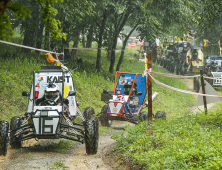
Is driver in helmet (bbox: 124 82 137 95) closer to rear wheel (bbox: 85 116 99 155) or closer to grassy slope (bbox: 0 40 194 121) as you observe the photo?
grassy slope (bbox: 0 40 194 121)

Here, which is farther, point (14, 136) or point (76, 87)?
point (76, 87)

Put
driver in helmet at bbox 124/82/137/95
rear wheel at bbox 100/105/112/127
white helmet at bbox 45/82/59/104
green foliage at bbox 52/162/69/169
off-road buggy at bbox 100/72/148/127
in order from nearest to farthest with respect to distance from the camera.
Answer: green foliage at bbox 52/162/69/169, white helmet at bbox 45/82/59/104, off-road buggy at bbox 100/72/148/127, rear wheel at bbox 100/105/112/127, driver in helmet at bbox 124/82/137/95

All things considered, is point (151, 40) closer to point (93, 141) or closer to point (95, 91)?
point (95, 91)

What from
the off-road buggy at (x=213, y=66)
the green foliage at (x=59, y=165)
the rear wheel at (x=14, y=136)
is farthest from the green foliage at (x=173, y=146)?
the off-road buggy at (x=213, y=66)

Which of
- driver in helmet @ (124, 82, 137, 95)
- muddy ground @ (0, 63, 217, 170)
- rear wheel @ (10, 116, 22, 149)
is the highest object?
driver in helmet @ (124, 82, 137, 95)

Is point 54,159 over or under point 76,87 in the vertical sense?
under

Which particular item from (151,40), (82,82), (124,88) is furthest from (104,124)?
(151,40)

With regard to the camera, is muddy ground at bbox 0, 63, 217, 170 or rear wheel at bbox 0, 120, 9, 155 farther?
rear wheel at bbox 0, 120, 9, 155

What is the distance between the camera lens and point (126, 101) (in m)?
11.0

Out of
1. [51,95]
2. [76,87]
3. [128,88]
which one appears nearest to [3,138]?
[51,95]

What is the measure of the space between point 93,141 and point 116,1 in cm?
1196

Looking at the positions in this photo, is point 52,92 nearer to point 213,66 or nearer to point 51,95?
point 51,95

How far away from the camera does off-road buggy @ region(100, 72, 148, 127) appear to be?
1059cm

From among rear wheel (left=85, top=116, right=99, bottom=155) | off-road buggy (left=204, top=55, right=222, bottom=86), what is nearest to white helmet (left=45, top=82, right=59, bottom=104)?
rear wheel (left=85, top=116, right=99, bottom=155)
